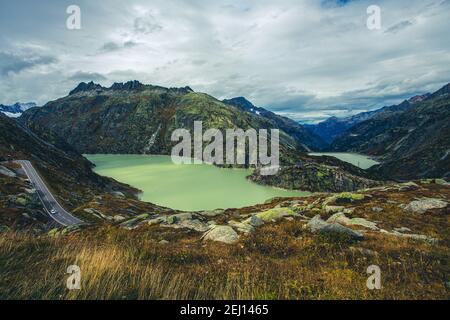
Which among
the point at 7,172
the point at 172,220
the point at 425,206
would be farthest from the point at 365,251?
the point at 7,172

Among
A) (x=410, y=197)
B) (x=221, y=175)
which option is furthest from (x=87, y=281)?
(x=221, y=175)

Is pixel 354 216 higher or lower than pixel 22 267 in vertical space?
lower

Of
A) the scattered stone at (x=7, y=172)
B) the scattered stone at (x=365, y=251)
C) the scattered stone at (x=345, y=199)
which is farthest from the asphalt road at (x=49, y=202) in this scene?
the scattered stone at (x=365, y=251)

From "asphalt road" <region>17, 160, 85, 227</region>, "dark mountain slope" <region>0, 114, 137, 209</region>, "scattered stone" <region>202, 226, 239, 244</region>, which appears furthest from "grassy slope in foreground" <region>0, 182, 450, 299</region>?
"dark mountain slope" <region>0, 114, 137, 209</region>

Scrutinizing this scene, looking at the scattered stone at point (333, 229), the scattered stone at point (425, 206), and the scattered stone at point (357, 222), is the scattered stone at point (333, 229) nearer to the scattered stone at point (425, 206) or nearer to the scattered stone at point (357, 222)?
the scattered stone at point (357, 222)

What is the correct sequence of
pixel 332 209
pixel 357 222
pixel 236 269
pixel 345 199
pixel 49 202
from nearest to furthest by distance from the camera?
pixel 236 269, pixel 357 222, pixel 332 209, pixel 345 199, pixel 49 202

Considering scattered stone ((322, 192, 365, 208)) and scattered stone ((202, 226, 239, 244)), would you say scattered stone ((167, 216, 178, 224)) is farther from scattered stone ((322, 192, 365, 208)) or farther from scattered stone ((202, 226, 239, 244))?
scattered stone ((322, 192, 365, 208))

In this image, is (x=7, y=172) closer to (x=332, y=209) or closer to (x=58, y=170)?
(x=58, y=170)
